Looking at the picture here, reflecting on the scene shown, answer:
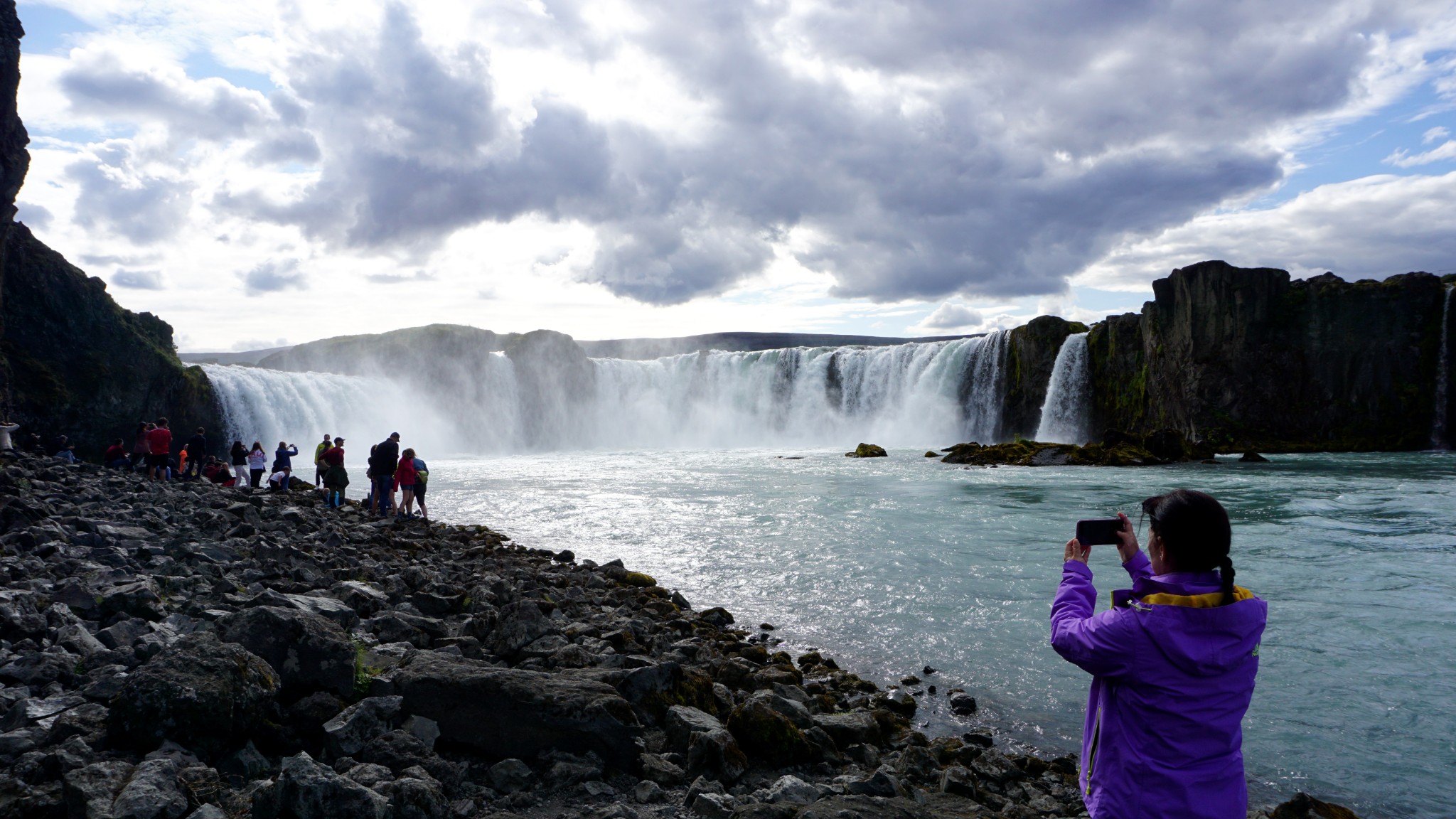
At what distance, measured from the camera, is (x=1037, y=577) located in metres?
13.2

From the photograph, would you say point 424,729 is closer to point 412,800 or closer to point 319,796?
point 412,800

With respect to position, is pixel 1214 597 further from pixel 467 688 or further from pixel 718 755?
pixel 467 688

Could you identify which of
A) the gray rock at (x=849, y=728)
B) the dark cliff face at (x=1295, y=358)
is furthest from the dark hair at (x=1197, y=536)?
the dark cliff face at (x=1295, y=358)

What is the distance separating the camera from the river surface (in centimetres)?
716

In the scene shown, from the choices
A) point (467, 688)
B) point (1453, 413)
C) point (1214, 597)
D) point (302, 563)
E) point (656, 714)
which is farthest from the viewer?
point (1453, 413)

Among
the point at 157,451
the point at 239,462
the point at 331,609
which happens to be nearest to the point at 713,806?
the point at 331,609

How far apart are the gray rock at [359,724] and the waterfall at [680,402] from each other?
45.9 meters

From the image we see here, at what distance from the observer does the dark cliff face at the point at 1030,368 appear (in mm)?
53469

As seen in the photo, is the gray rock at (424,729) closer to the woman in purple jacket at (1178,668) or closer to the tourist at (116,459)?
the woman in purple jacket at (1178,668)

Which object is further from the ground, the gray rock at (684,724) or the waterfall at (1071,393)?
the waterfall at (1071,393)

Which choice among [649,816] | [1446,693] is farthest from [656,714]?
[1446,693]

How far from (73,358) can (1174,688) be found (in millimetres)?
45222

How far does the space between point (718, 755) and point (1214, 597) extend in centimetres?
341

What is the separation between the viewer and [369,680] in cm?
505
